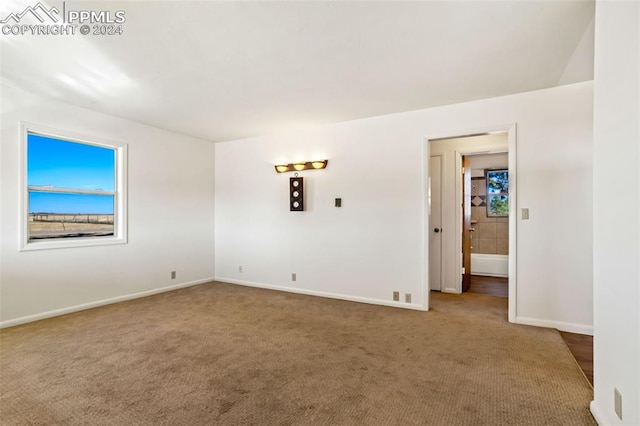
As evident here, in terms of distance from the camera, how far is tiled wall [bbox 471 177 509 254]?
21.4ft

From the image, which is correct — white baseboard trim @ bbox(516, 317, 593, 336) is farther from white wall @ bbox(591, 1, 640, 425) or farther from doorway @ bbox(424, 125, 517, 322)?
white wall @ bbox(591, 1, 640, 425)

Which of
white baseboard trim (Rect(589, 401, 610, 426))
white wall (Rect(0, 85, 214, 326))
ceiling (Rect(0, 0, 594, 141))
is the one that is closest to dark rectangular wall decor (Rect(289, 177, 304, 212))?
ceiling (Rect(0, 0, 594, 141))

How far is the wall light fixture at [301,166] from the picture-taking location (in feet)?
14.9

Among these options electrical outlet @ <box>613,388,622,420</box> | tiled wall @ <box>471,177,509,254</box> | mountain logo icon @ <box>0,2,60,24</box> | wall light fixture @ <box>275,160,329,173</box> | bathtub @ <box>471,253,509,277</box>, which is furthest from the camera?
tiled wall @ <box>471,177,509,254</box>

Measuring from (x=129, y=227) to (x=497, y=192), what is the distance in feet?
23.3

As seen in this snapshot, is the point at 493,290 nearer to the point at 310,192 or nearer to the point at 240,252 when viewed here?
the point at 310,192

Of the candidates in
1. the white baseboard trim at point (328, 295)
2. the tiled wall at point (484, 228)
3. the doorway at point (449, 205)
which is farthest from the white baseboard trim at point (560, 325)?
the tiled wall at point (484, 228)

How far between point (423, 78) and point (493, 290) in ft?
12.3

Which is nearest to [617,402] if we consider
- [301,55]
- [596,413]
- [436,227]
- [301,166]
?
[596,413]

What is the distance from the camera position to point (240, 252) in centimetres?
543

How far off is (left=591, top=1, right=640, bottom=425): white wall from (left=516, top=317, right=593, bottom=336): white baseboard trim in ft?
5.58

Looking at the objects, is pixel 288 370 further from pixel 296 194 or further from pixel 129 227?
pixel 129 227

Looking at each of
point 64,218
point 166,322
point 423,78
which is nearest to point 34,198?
point 64,218

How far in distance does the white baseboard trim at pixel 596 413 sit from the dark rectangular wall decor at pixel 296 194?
12.0 ft
